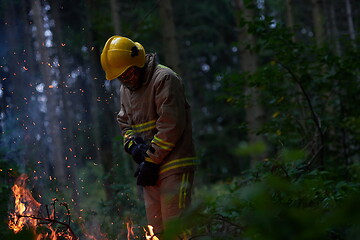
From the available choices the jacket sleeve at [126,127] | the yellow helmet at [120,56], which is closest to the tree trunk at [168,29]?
the jacket sleeve at [126,127]

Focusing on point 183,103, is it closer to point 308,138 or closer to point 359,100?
point 308,138

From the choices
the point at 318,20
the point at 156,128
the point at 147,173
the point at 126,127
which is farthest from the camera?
the point at 318,20

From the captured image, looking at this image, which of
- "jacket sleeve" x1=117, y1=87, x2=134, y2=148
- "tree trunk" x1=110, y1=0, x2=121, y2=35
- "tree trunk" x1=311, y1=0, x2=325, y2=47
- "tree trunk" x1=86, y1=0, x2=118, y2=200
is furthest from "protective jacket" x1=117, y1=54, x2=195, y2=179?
"tree trunk" x1=110, y1=0, x2=121, y2=35

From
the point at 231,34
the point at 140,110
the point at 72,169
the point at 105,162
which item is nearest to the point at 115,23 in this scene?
the point at 105,162

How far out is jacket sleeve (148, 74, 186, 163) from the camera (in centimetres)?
395

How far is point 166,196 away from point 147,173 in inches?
12.5

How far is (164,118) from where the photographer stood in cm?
397

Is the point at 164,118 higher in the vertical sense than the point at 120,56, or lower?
lower

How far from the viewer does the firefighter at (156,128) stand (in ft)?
13.0

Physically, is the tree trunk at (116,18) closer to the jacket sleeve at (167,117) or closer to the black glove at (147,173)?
the jacket sleeve at (167,117)

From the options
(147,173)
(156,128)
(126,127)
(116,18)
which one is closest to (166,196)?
(147,173)

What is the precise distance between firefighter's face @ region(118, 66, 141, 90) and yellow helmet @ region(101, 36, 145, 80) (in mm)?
55

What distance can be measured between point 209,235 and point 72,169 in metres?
5.39

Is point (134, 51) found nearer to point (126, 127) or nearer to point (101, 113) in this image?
point (126, 127)
